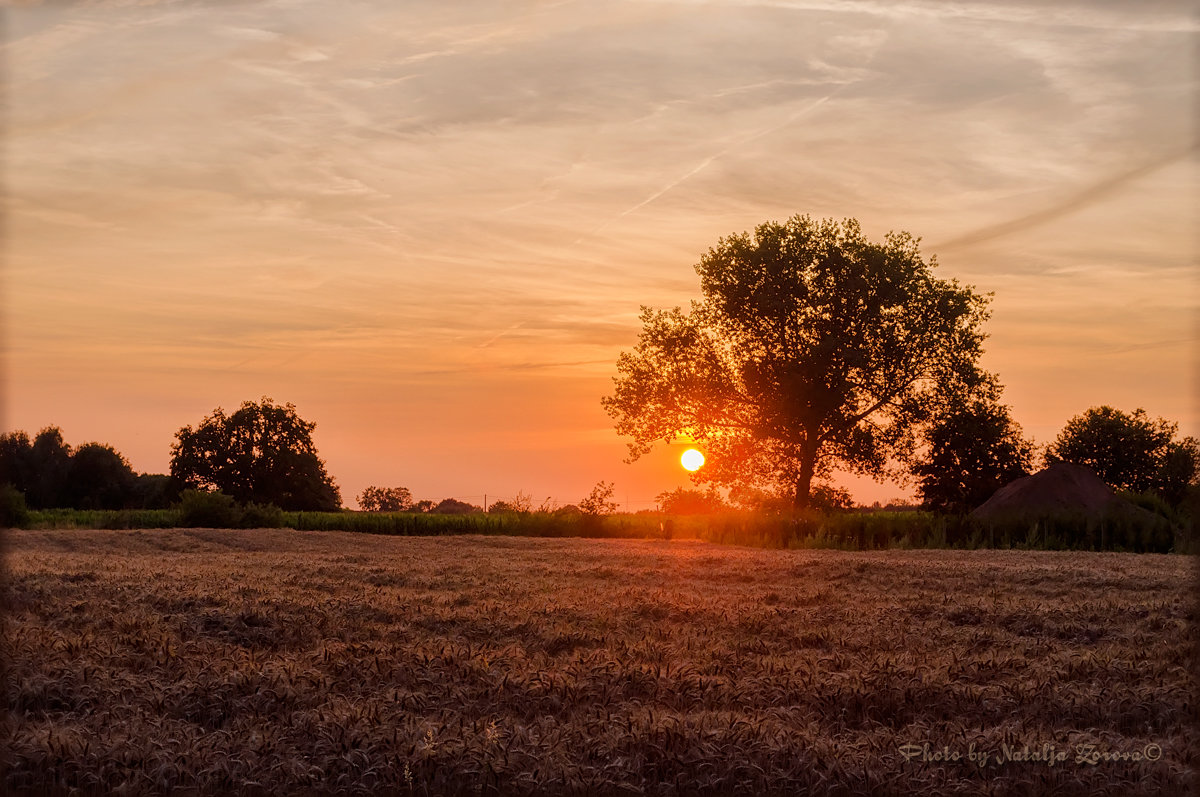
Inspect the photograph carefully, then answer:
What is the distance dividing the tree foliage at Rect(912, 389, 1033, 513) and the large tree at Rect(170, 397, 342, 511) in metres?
30.3

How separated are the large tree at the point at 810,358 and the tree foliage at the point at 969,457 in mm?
1504

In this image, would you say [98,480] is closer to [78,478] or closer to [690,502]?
[78,478]

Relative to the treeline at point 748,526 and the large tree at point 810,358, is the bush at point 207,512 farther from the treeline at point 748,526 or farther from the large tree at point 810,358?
the large tree at point 810,358

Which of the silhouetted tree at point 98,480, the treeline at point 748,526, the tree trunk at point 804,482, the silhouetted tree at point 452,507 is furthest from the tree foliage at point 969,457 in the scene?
the silhouetted tree at point 98,480

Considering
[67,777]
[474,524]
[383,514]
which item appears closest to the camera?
[67,777]

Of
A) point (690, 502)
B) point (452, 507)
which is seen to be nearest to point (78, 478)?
point (452, 507)

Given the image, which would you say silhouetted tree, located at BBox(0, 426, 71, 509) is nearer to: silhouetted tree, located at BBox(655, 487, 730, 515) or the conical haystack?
silhouetted tree, located at BBox(655, 487, 730, 515)

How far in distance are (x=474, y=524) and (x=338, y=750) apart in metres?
26.5

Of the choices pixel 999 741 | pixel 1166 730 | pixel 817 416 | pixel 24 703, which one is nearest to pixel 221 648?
pixel 24 703

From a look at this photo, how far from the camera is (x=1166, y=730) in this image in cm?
657

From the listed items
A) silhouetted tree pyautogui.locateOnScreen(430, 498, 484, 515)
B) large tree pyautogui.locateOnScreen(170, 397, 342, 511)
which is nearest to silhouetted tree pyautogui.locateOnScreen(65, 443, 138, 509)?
large tree pyautogui.locateOnScreen(170, 397, 342, 511)

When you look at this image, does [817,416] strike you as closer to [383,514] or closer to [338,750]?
[383,514]

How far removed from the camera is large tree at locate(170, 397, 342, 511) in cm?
5194

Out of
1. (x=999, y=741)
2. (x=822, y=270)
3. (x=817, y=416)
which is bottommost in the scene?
(x=999, y=741)
